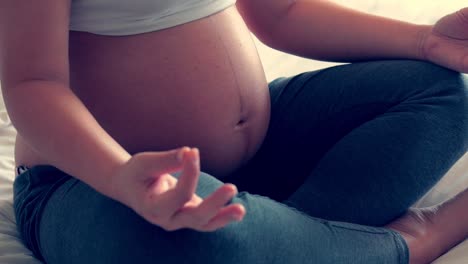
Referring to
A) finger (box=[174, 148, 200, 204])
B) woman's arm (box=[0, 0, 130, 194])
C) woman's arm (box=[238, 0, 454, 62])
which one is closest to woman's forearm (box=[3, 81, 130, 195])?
woman's arm (box=[0, 0, 130, 194])

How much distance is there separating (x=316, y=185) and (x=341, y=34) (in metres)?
0.23

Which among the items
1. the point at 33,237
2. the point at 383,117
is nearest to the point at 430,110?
the point at 383,117

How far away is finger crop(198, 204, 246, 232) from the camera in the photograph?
53cm

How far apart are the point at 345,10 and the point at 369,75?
0.38 ft

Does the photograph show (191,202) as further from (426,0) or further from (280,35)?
(426,0)

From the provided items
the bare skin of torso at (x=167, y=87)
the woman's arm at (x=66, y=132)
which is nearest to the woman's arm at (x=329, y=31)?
the bare skin of torso at (x=167, y=87)

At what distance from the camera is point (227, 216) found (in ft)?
1.74

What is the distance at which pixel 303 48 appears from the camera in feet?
3.27

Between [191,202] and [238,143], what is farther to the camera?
[238,143]

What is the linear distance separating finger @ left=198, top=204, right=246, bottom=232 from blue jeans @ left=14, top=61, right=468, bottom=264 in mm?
119

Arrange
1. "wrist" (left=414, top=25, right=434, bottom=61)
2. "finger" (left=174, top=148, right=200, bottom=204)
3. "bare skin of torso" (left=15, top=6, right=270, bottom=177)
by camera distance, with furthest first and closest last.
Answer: "wrist" (left=414, top=25, right=434, bottom=61), "bare skin of torso" (left=15, top=6, right=270, bottom=177), "finger" (left=174, top=148, right=200, bottom=204)

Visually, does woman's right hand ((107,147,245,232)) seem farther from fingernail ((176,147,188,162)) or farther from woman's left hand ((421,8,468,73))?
woman's left hand ((421,8,468,73))

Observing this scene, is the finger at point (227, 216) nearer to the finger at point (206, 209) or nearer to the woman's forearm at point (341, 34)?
the finger at point (206, 209)

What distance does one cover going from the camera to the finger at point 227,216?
0.53 metres
